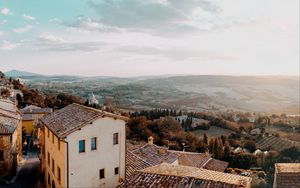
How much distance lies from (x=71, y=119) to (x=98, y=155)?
10.0 ft

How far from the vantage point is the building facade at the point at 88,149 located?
66.9 ft

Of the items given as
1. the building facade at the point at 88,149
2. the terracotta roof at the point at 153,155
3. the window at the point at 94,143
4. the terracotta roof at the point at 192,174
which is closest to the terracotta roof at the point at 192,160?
the terracotta roof at the point at 153,155

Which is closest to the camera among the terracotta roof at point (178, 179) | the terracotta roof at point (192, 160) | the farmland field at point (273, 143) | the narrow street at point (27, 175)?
the terracotta roof at point (178, 179)

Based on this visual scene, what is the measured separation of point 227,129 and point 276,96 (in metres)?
120

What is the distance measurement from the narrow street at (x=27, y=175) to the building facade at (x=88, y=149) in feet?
16.0

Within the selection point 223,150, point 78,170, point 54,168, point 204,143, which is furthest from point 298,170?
point 204,143

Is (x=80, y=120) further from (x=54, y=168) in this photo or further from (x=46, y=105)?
(x=46, y=105)

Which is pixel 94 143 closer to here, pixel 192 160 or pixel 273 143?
pixel 192 160

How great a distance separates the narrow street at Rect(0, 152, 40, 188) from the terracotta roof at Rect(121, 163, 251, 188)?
10.9 m

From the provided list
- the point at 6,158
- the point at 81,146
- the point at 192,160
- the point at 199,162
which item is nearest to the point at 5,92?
the point at 6,158

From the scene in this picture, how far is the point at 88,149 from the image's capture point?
20.9 metres

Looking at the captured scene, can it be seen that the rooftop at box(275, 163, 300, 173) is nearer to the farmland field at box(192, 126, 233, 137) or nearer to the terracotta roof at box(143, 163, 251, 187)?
the terracotta roof at box(143, 163, 251, 187)

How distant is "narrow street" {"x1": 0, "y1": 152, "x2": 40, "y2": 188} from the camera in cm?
2748

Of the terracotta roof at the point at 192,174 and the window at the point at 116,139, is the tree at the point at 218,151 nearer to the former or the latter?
the terracotta roof at the point at 192,174
